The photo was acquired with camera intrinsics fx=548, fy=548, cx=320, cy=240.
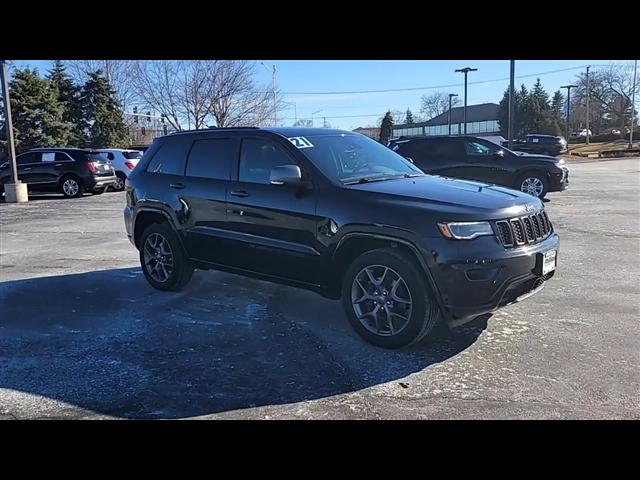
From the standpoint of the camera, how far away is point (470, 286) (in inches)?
158

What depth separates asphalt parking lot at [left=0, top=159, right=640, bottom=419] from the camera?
3518 mm

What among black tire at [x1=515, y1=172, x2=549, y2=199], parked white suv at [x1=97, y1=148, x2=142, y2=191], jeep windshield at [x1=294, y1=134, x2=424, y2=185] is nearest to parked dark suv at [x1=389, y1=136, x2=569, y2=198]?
black tire at [x1=515, y1=172, x2=549, y2=199]

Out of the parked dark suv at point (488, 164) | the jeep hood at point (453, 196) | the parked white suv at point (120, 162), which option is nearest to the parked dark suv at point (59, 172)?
the parked white suv at point (120, 162)

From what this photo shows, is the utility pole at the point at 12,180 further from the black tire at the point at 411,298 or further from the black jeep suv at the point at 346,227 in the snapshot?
the black tire at the point at 411,298

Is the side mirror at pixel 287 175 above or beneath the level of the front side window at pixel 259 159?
beneath

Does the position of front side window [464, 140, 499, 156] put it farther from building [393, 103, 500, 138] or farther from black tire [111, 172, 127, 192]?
building [393, 103, 500, 138]

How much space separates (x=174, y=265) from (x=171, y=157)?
1214 millimetres

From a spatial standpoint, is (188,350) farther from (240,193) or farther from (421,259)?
(421,259)

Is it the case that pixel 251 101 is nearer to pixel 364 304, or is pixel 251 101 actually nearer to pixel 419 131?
pixel 364 304

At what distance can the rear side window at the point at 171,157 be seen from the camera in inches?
238

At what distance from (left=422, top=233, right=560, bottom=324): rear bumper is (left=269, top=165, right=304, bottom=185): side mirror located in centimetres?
136

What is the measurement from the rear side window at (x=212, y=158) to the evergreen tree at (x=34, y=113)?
33156mm

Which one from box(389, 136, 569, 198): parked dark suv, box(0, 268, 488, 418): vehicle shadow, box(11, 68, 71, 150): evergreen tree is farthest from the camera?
box(11, 68, 71, 150): evergreen tree
